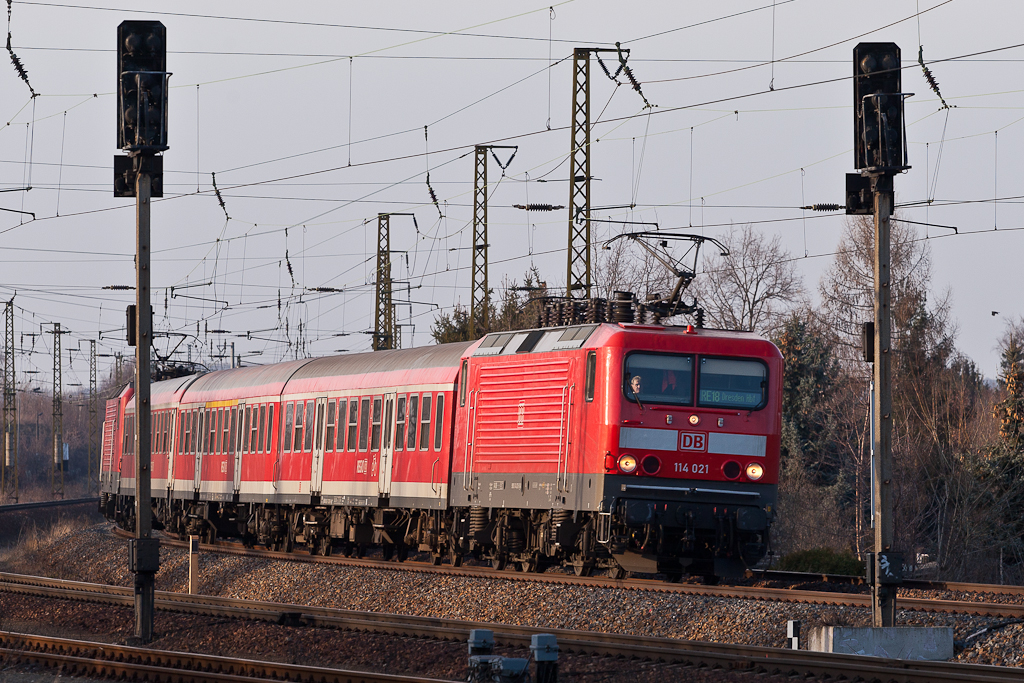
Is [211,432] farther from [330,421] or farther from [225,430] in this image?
[330,421]

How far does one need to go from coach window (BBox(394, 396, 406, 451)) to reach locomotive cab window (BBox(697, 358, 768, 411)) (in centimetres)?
747

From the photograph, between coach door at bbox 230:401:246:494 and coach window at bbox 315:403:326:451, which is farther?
coach door at bbox 230:401:246:494

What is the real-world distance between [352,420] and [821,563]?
8821mm

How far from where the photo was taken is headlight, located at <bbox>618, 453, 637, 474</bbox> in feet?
57.6

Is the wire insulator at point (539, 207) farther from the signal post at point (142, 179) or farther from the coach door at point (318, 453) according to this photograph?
the signal post at point (142, 179)

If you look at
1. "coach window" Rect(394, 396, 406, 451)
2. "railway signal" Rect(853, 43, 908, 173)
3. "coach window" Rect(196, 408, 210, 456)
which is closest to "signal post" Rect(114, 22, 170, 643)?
"railway signal" Rect(853, 43, 908, 173)

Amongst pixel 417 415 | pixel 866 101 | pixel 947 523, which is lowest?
pixel 947 523

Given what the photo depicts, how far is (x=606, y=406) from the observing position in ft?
58.3

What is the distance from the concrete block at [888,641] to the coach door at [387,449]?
11283 mm

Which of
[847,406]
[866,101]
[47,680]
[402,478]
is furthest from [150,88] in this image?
[847,406]

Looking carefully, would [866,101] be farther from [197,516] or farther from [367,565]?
[197,516]

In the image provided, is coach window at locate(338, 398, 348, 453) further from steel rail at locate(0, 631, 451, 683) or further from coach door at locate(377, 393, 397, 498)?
steel rail at locate(0, 631, 451, 683)

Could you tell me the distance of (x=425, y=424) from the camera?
23375 millimetres

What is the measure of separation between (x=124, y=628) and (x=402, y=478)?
22.7 ft
